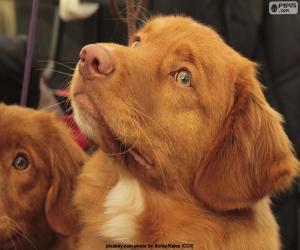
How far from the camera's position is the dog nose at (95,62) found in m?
1.33

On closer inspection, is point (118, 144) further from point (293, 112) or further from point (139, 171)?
point (293, 112)

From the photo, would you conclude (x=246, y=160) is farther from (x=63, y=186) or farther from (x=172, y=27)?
(x=63, y=186)

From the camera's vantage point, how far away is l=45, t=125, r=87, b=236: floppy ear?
177 cm

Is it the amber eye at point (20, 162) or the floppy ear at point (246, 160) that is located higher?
the floppy ear at point (246, 160)

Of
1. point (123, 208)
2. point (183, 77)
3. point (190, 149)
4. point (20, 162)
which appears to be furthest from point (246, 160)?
point (20, 162)

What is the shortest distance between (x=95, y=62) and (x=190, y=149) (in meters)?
0.41

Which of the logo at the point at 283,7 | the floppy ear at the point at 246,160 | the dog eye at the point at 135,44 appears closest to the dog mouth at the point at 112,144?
the floppy ear at the point at 246,160

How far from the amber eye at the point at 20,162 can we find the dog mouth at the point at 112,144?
414 mm

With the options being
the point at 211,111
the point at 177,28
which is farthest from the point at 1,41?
the point at 211,111

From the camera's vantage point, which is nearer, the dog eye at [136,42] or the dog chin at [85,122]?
the dog chin at [85,122]

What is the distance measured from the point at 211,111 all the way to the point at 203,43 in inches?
8.6

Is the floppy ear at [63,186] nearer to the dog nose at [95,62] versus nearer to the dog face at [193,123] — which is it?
the dog face at [193,123]

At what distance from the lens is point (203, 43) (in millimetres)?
1552

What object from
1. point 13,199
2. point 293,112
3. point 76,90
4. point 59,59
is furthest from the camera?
point 59,59
